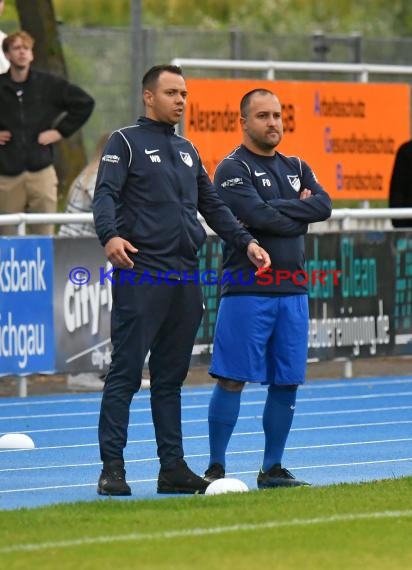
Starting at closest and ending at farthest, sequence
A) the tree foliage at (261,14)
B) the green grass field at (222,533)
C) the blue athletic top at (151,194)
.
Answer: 1. the green grass field at (222,533)
2. the blue athletic top at (151,194)
3. the tree foliage at (261,14)

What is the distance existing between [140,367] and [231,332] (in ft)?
2.04

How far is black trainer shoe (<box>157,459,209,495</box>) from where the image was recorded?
9.53m

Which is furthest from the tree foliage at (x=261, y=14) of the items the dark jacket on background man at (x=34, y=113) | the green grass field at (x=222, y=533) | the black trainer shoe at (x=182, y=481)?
the green grass field at (x=222, y=533)

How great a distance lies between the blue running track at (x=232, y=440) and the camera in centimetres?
1030

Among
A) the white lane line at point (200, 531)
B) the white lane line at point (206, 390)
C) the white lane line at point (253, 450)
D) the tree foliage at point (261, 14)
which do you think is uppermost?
the tree foliage at point (261, 14)

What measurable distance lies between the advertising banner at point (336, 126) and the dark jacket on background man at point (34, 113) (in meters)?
2.22

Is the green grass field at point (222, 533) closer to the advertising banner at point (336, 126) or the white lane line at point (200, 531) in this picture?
the white lane line at point (200, 531)

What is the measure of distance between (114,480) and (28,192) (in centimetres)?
725

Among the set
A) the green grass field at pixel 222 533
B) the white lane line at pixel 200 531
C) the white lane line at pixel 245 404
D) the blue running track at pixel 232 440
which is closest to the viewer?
the green grass field at pixel 222 533

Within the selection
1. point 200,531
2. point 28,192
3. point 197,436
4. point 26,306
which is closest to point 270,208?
point 200,531

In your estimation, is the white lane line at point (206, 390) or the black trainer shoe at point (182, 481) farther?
the white lane line at point (206, 390)

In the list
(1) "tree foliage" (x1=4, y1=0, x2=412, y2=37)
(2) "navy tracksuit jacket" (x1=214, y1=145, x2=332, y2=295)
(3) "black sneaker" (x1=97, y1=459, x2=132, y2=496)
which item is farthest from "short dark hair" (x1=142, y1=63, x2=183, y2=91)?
(1) "tree foliage" (x1=4, y1=0, x2=412, y2=37)

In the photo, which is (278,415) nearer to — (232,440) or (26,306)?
(232,440)

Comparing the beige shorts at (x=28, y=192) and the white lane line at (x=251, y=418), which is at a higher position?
the beige shorts at (x=28, y=192)
